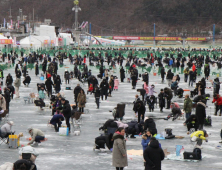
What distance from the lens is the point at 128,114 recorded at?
20.8 meters

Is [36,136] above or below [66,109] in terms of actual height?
below

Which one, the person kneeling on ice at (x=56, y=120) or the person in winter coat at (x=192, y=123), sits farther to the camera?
the person kneeling on ice at (x=56, y=120)

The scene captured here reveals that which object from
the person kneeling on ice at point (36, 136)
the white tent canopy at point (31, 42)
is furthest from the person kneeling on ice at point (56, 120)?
the white tent canopy at point (31, 42)

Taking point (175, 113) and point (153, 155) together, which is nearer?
point (153, 155)

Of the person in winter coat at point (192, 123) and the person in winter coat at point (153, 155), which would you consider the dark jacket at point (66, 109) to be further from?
the person in winter coat at point (153, 155)

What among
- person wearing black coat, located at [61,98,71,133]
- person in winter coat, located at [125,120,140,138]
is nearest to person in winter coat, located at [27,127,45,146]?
person wearing black coat, located at [61,98,71,133]

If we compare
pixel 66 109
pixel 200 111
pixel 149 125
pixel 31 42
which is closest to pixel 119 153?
pixel 149 125

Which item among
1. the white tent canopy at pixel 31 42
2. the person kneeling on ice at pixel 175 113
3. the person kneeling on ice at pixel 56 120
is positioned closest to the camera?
the person kneeling on ice at pixel 56 120

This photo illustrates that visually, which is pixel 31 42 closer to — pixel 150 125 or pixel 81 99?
pixel 81 99

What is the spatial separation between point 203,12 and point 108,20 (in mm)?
35379

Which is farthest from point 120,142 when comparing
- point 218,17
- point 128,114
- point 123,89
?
point 218,17

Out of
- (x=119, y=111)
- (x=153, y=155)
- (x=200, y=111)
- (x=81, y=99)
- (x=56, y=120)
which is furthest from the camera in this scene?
(x=81, y=99)

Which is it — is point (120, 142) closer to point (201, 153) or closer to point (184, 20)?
point (201, 153)

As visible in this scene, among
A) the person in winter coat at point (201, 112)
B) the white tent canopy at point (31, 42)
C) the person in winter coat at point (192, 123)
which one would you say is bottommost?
the person in winter coat at point (192, 123)
